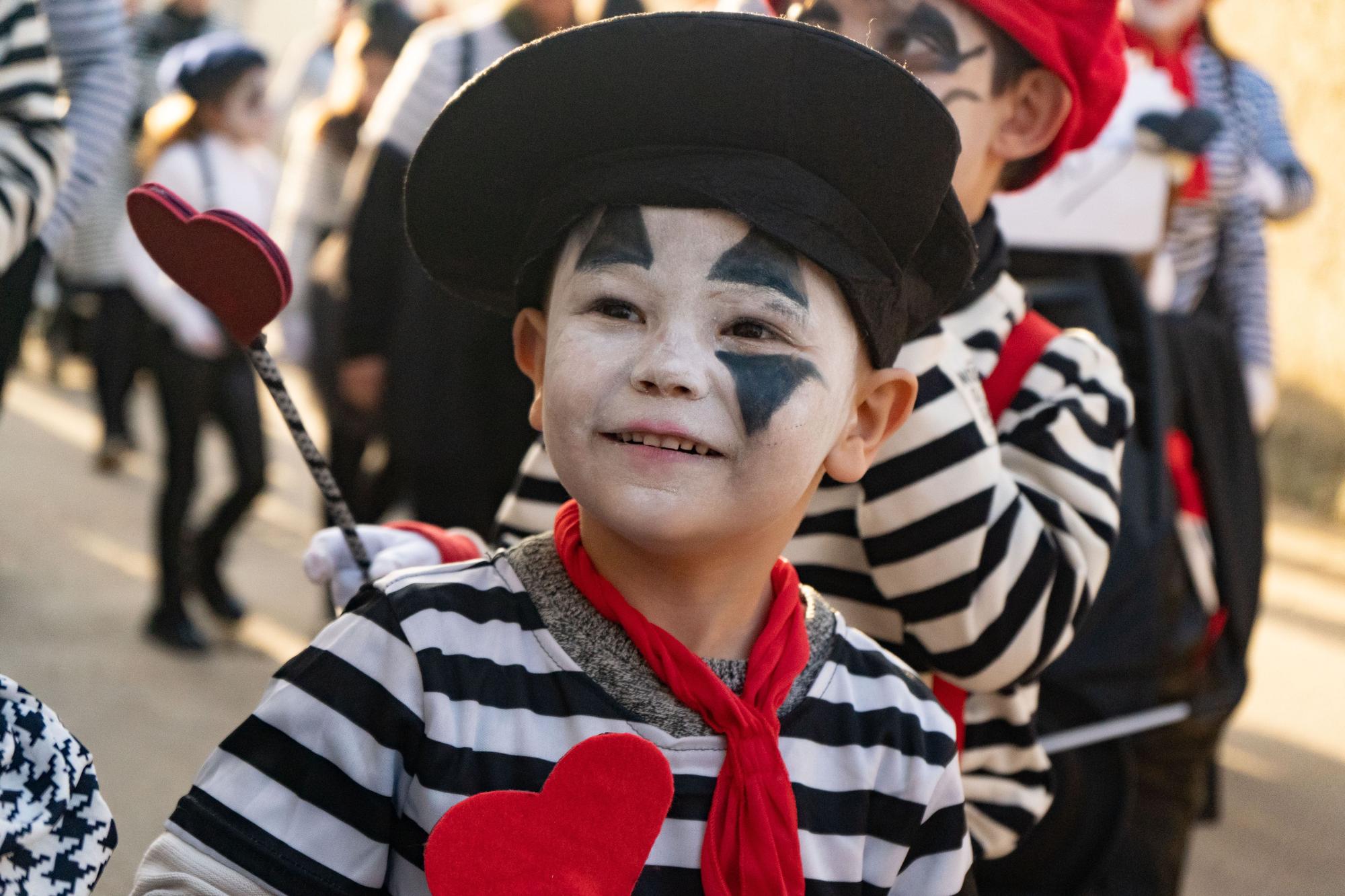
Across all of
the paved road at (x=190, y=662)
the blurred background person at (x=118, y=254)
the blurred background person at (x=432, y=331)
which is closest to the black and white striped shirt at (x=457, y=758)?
the blurred background person at (x=432, y=331)

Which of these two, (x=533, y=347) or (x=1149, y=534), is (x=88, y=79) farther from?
(x=1149, y=534)

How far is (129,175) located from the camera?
6820 millimetres

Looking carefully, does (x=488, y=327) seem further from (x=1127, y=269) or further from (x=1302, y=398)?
(x=1302, y=398)

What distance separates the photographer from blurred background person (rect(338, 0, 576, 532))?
11.0 ft

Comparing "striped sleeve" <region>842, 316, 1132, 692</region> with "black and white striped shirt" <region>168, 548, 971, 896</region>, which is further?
"striped sleeve" <region>842, 316, 1132, 692</region>

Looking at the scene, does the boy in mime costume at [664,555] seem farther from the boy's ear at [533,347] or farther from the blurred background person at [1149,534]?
the blurred background person at [1149,534]

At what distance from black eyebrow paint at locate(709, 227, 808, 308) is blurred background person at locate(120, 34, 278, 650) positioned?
3.36 meters

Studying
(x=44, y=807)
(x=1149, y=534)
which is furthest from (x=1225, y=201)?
(x=44, y=807)

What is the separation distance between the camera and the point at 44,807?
4.01ft

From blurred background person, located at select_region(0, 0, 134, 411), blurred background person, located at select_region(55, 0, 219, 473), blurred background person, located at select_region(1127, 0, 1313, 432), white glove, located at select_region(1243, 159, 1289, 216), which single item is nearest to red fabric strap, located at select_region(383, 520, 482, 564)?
blurred background person, located at select_region(0, 0, 134, 411)

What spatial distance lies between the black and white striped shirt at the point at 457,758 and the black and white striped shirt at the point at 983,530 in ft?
1.17

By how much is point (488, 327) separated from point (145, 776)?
52.4 inches

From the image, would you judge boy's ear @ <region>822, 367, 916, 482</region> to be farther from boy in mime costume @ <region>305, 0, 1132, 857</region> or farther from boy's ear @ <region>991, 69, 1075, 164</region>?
boy's ear @ <region>991, 69, 1075, 164</region>

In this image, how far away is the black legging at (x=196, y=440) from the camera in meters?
4.56
